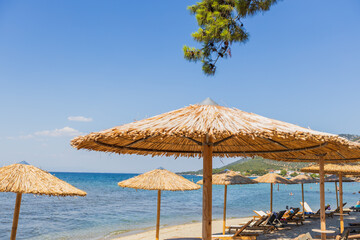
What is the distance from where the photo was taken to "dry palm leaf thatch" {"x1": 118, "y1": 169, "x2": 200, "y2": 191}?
662 centimetres

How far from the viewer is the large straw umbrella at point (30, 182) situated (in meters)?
3.82

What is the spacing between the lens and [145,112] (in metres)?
3.11

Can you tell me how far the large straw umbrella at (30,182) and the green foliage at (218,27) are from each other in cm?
462

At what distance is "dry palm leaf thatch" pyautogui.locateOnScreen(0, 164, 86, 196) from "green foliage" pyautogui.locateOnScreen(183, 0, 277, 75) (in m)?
4.62

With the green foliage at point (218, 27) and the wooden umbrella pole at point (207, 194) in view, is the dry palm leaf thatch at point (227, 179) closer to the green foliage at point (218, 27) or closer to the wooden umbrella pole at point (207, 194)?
the green foliage at point (218, 27)

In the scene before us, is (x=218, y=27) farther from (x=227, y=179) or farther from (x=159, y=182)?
(x=227, y=179)

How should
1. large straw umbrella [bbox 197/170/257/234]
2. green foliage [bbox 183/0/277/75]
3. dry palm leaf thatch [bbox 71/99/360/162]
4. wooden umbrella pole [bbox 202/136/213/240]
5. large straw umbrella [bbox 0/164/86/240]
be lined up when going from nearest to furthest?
dry palm leaf thatch [bbox 71/99/360/162], wooden umbrella pole [bbox 202/136/213/240], large straw umbrella [bbox 0/164/86/240], green foliage [bbox 183/0/277/75], large straw umbrella [bbox 197/170/257/234]

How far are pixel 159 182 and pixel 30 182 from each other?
10.7 feet

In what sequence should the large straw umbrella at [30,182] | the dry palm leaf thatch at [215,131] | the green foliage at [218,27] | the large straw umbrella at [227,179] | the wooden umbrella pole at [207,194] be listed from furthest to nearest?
the large straw umbrella at [227,179] < the green foliage at [218,27] < the large straw umbrella at [30,182] < the wooden umbrella pole at [207,194] < the dry palm leaf thatch at [215,131]

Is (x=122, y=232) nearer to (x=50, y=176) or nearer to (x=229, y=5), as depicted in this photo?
(x=50, y=176)

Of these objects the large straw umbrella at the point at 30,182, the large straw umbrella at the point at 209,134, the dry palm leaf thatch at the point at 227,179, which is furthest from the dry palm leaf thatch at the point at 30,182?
the dry palm leaf thatch at the point at 227,179

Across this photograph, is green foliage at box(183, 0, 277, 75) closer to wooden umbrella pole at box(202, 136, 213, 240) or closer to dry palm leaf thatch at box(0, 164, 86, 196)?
wooden umbrella pole at box(202, 136, 213, 240)

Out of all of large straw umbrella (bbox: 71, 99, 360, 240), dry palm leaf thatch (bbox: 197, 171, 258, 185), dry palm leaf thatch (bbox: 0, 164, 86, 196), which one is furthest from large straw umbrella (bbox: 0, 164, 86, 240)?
dry palm leaf thatch (bbox: 197, 171, 258, 185)

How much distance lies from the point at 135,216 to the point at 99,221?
9.25ft
